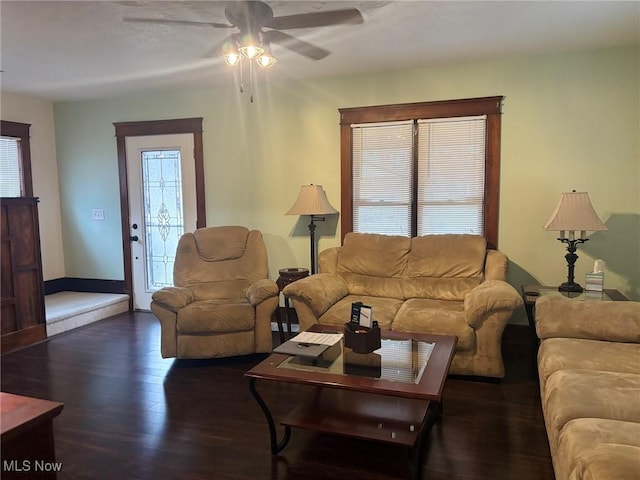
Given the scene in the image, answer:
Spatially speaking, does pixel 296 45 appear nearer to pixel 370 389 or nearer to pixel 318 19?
pixel 318 19

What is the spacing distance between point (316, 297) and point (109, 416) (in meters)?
1.60

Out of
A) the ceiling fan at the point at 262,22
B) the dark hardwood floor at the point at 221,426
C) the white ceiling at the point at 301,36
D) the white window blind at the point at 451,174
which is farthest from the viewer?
the white window blind at the point at 451,174

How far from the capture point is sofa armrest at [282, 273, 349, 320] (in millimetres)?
3602

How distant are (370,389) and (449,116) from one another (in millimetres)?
2869

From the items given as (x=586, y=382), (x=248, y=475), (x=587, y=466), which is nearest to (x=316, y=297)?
(x=248, y=475)

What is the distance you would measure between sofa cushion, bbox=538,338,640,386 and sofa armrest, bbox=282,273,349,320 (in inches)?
62.6

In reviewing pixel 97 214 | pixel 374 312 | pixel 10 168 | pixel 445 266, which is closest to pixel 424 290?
pixel 445 266

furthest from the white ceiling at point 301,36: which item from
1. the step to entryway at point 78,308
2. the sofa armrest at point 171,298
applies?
the step to entryway at point 78,308

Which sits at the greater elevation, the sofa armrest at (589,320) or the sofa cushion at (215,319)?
the sofa armrest at (589,320)

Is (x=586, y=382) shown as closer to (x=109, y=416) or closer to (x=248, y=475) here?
(x=248, y=475)

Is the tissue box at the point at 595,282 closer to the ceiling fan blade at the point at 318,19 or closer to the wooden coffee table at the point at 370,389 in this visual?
the wooden coffee table at the point at 370,389

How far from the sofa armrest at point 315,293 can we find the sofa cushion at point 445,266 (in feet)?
2.14

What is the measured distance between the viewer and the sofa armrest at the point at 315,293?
142 inches

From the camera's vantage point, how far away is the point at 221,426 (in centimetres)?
276
